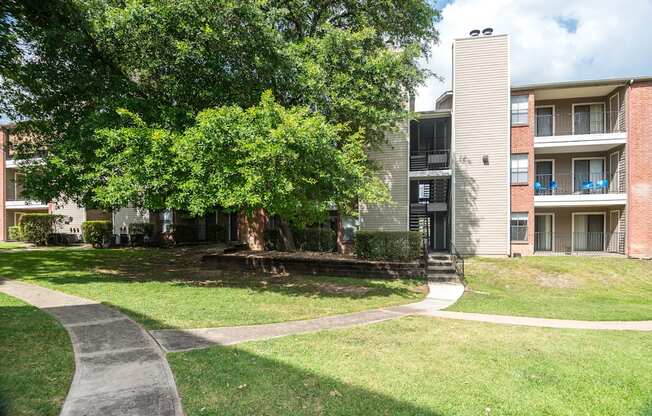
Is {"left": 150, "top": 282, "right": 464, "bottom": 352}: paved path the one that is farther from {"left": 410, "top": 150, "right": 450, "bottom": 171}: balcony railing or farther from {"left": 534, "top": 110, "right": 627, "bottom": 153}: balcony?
{"left": 534, "top": 110, "right": 627, "bottom": 153}: balcony

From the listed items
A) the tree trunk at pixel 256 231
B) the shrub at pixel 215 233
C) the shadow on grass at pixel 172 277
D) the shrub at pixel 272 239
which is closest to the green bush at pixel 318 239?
the shrub at pixel 272 239

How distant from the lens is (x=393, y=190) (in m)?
19.4

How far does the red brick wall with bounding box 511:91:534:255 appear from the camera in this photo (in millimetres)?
18906

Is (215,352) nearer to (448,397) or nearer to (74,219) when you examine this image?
(448,397)

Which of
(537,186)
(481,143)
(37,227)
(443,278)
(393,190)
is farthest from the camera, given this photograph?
(37,227)

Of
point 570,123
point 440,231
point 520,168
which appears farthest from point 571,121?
point 440,231

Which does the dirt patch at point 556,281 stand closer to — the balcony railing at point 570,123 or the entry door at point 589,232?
the entry door at point 589,232

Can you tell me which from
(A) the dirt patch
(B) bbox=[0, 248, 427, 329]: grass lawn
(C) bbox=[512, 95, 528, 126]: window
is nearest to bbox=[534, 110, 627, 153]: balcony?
(C) bbox=[512, 95, 528, 126]: window

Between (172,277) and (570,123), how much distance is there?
70.9 ft

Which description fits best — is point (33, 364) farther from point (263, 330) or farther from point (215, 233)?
point (215, 233)

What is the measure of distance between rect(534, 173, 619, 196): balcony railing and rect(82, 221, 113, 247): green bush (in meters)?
26.8

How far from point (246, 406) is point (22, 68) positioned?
1393cm

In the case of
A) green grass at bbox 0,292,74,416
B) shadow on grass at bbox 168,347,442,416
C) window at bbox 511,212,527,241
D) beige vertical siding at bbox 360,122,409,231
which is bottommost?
shadow on grass at bbox 168,347,442,416

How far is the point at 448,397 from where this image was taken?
433 cm
